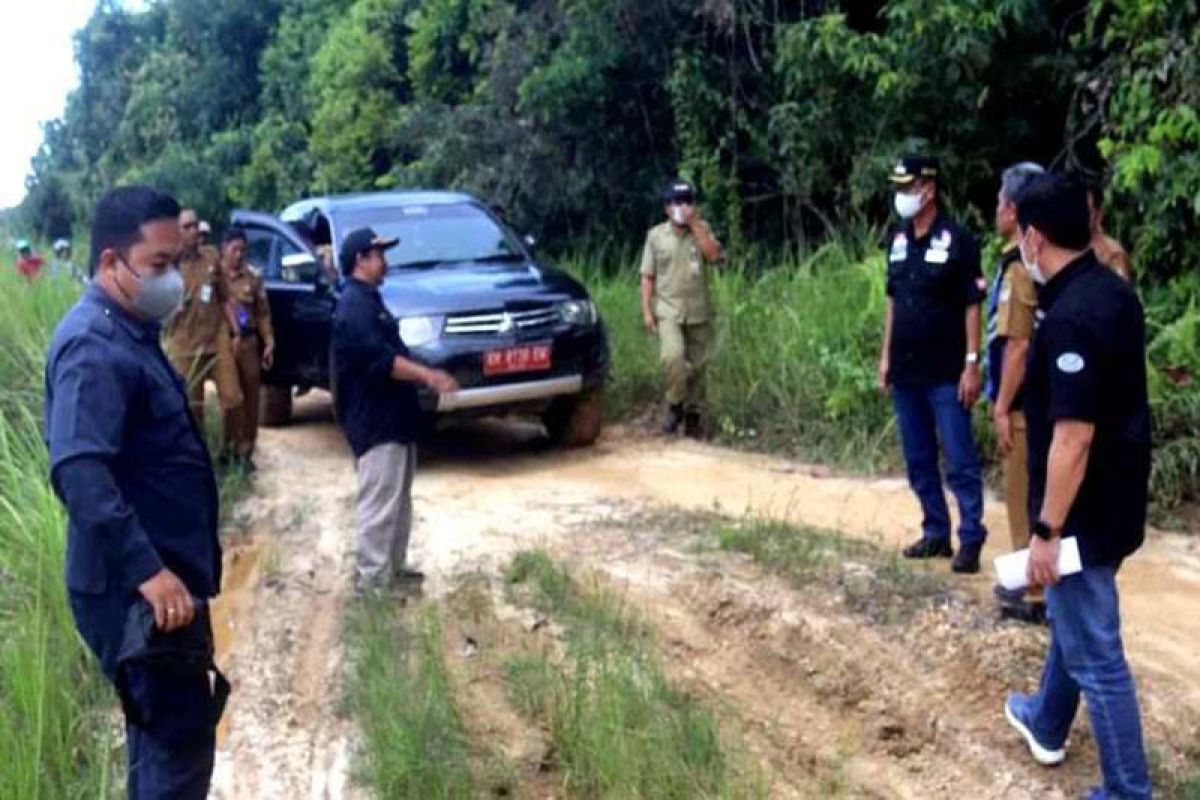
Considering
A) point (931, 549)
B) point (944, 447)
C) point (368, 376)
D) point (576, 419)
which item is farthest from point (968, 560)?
point (576, 419)

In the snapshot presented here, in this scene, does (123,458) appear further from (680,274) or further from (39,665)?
(680,274)

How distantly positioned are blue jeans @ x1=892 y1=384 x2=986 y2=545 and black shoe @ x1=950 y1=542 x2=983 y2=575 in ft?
0.10

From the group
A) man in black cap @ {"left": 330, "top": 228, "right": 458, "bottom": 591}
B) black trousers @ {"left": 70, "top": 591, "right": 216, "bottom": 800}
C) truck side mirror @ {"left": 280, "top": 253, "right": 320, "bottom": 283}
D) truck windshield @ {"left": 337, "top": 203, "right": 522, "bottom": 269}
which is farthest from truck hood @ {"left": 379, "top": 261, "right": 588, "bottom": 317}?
black trousers @ {"left": 70, "top": 591, "right": 216, "bottom": 800}

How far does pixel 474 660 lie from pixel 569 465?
3.76 meters

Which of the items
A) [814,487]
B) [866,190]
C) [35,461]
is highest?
[866,190]

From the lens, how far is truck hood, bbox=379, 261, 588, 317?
902 cm

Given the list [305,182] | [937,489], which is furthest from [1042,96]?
[305,182]

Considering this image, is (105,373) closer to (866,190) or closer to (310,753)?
(310,753)

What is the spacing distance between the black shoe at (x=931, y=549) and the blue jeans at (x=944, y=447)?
0.13 meters

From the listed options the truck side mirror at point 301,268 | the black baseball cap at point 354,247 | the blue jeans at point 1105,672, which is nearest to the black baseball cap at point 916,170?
the black baseball cap at point 354,247

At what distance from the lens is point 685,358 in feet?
32.4

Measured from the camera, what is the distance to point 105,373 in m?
3.32

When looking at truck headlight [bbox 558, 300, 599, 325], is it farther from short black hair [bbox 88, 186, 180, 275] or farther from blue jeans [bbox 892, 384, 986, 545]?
short black hair [bbox 88, 186, 180, 275]

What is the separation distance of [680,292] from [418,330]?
1.88m
